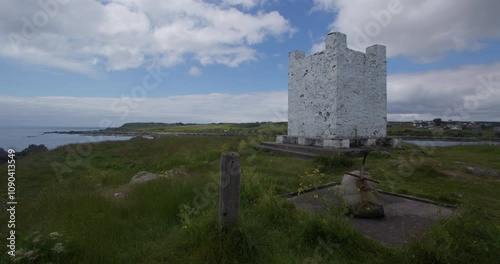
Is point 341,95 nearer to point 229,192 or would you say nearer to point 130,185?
point 130,185

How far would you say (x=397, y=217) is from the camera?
5.20 meters

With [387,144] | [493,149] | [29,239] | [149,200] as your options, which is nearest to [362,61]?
[387,144]

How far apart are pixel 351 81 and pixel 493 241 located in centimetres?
1021

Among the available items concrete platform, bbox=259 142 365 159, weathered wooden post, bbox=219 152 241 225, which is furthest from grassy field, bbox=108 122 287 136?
weathered wooden post, bbox=219 152 241 225

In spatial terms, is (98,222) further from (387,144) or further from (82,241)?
(387,144)

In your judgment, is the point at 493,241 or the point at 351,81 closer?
the point at 493,241

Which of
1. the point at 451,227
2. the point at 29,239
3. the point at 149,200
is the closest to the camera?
the point at 29,239

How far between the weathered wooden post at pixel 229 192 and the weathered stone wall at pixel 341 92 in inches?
391

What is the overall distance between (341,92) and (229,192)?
34.1 feet

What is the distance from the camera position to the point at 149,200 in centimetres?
571

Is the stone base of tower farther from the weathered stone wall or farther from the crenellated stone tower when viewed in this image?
the weathered stone wall

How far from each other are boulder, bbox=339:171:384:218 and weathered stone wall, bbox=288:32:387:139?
7889 millimetres

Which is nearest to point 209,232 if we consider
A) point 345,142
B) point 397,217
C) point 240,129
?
point 397,217

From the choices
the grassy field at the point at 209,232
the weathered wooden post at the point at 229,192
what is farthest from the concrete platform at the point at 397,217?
the weathered wooden post at the point at 229,192
